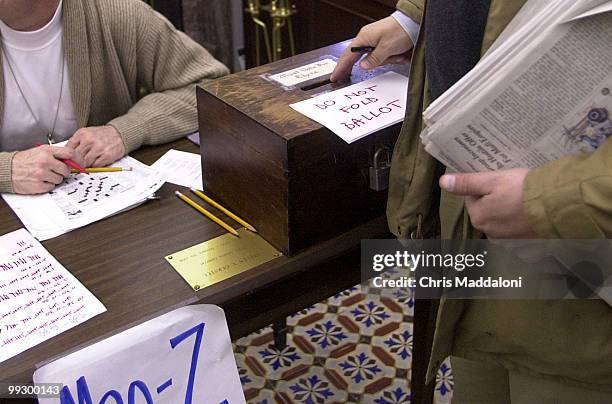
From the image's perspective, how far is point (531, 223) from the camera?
81 cm

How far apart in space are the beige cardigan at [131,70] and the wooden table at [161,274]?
24 cm

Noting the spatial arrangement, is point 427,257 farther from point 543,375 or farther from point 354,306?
point 354,306

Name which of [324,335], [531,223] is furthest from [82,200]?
[324,335]

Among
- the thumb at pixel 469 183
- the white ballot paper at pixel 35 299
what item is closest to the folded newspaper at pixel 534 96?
the thumb at pixel 469 183

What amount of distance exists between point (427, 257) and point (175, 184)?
0.49m

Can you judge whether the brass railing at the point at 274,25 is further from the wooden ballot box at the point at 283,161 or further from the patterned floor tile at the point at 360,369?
the wooden ballot box at the point at 283,161

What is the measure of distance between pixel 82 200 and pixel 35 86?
0.40 meters

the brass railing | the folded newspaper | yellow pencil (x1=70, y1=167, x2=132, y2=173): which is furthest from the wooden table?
the brass railing

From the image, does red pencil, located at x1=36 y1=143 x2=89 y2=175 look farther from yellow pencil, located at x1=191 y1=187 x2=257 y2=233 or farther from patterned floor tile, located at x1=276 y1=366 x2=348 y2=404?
patterned floor tile, located at x1=276 y1=366 x2=348 y2=404

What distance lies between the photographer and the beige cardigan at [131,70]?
149 centimetres

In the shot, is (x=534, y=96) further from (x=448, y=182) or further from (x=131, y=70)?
(x=131, y=70)

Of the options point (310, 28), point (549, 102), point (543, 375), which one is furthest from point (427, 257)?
point (310, 28)

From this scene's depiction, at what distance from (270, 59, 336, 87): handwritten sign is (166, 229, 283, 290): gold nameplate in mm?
274

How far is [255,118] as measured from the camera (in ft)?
3.60
